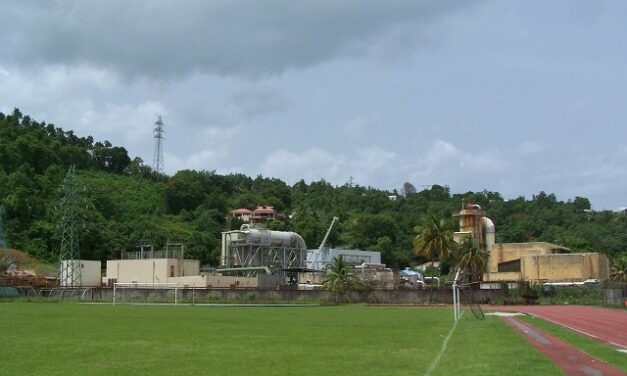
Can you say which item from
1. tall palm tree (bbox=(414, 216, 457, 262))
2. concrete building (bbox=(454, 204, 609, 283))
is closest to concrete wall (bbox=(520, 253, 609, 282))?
concrete building (bbox=(454, 204, 609, 283))

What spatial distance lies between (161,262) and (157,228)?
3790cm

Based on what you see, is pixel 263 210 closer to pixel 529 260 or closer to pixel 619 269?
pixel 529 260

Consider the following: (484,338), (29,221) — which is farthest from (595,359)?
(29,221)

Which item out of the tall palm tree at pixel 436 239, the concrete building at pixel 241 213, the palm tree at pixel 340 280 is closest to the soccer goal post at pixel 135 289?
the palm tree at pixel 340 280

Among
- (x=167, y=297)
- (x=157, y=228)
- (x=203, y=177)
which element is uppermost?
(x=203, y=177)

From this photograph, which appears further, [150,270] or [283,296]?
[150,270]

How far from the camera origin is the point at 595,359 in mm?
19266

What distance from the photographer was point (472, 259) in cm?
9519

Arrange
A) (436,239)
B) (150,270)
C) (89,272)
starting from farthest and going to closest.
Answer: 1. (89,272)
2. (150,270)
3. (436,239)

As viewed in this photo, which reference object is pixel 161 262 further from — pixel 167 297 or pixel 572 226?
pixel 572 226

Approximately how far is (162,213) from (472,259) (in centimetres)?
9159

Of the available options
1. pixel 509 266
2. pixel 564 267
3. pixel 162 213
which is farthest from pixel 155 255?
pixel 564 267

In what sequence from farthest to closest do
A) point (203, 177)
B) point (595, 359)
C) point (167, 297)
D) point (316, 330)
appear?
point (203, 177) < point (167, 297) < point (316, 330) < point (595, 359)

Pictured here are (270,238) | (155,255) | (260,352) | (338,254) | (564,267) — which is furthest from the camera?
(338,254)
